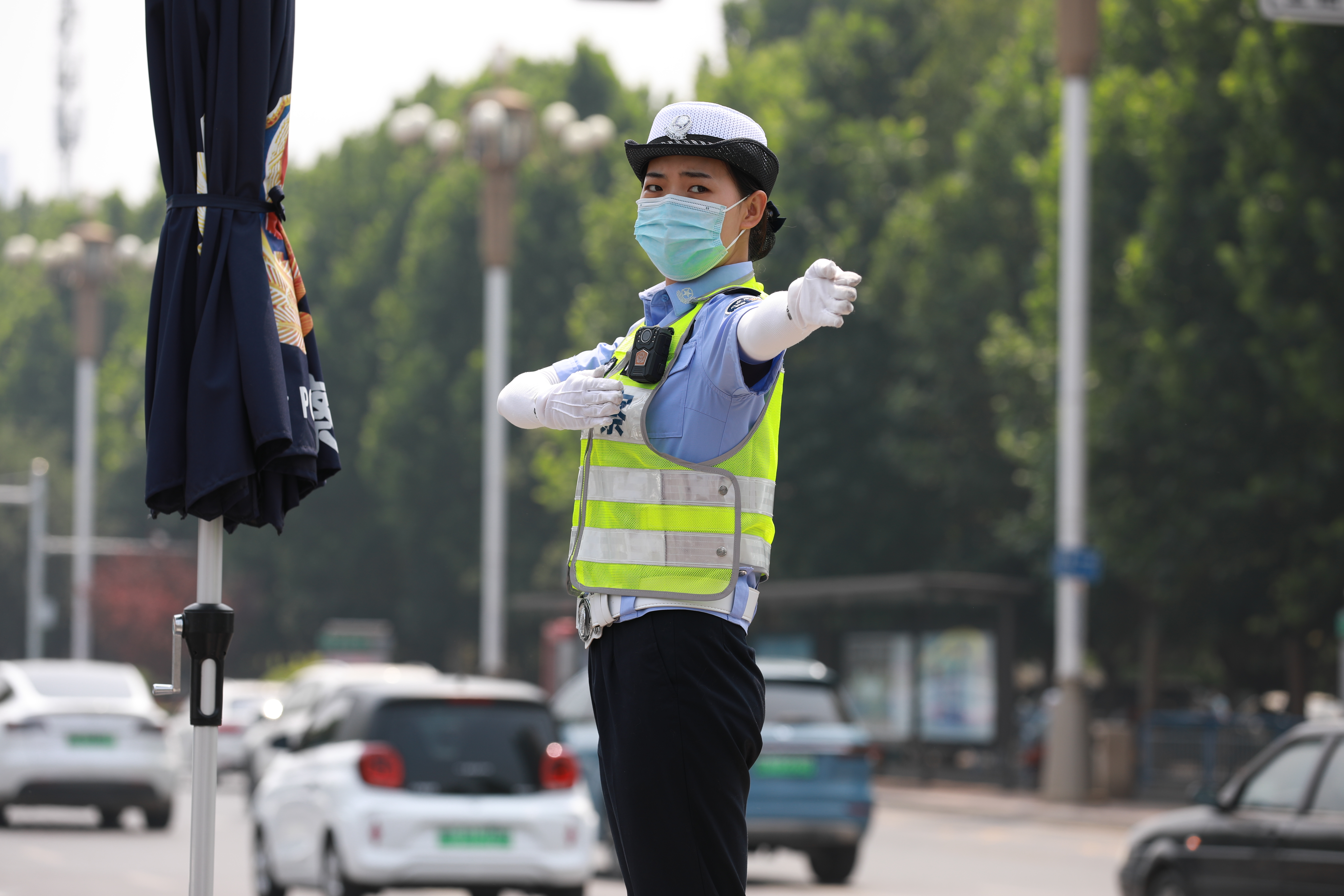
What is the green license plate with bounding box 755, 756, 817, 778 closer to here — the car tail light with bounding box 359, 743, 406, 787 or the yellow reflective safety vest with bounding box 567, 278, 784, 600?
the car tail light with bounding box 359, 743, 406, 787

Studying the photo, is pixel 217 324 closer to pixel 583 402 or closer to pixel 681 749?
pixel 583 402

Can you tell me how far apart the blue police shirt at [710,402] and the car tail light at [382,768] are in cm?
929

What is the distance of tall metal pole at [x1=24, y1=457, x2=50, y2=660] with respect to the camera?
55.7m

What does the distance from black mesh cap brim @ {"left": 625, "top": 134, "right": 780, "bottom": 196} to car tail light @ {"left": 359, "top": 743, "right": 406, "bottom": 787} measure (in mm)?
9202

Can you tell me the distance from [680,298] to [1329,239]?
80.3 ft

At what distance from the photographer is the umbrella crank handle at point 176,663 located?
4.71 metres

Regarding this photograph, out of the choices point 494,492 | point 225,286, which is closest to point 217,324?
point 225,286

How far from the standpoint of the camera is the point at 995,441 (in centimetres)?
4047

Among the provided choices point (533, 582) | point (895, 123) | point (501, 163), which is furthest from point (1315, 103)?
point (533, 582)

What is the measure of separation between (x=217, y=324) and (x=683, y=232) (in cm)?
130

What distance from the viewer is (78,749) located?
67.5 feet

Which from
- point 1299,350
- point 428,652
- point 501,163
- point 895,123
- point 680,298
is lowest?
point 428,652

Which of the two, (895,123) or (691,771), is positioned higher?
(895,123)

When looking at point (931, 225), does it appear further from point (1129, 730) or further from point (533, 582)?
point (533, 582)
